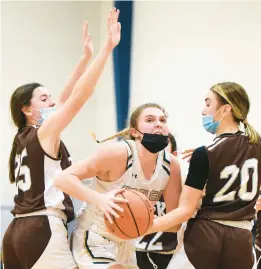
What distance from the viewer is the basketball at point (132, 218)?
2.79 metres

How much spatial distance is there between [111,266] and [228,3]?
419 centimetres

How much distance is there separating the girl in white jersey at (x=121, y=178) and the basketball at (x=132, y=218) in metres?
0.24

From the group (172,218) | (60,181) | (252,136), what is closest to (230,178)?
(252,136)

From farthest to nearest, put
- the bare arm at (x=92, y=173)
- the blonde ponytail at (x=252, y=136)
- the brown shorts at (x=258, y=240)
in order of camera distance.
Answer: the brown shorts at (x=258, y=240), the blonde ponytail at (x=252, y=136), the bare arm at (x=92, y=173)

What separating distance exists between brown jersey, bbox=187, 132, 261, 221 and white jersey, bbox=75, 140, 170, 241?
0.30 m

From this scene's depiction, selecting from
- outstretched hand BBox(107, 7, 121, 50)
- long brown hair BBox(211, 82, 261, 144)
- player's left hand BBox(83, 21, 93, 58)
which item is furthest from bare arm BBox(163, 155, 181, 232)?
player's left hand BBox(83, 21, 93, 58)

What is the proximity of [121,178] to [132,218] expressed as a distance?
462 mm

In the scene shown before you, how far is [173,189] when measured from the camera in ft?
11.1

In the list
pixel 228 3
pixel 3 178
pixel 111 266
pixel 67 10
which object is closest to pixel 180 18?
pixel 228 3

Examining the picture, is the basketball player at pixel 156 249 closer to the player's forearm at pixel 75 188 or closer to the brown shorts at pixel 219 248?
the brown shorts at pixel 219 248

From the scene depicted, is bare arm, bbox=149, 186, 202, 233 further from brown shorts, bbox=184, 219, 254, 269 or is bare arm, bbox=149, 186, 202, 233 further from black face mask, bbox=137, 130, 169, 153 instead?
black face mask, bbox=137, 130, 169, 153

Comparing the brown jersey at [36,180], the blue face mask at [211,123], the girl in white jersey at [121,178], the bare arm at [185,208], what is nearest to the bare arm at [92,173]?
the girl in white jersey at [121,178]

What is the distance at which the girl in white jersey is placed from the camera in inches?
122

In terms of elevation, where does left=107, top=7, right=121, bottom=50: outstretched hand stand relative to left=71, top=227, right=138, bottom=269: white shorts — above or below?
above
